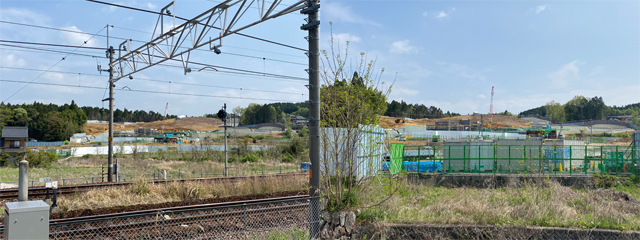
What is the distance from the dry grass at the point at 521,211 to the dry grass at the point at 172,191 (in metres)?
6.81

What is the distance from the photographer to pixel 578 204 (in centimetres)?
1219

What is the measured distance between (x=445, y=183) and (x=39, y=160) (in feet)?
117

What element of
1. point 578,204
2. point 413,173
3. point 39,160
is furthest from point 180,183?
point 39,160

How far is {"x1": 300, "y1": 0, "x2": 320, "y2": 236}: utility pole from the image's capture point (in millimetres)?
9492

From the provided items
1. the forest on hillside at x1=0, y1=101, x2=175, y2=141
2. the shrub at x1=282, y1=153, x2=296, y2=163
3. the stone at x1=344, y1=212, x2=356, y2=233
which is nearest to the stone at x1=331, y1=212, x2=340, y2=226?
the stone at x1=344, y1=212, x2=356, y2=233

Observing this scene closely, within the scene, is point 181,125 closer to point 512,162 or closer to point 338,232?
point 512,162

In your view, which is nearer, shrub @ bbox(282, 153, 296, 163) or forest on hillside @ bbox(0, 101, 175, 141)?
shrub @ bbox(282, 153, 296, 163)

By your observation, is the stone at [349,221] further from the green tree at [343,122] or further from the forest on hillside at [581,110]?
the forest on hillside at [581,110]

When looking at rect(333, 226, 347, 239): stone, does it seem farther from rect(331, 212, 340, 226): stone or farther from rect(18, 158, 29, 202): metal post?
rect(18, 158, 29, 202): metal post

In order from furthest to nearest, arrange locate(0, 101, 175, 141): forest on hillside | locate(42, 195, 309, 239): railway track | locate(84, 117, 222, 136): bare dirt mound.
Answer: locate(84, 117, 222, 136): bare dirt mound → locate(0, 101, 175, 141): forest on hillside → locate(42, 195, 309, 239): railway track

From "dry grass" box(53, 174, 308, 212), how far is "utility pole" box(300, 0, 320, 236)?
8.40 m

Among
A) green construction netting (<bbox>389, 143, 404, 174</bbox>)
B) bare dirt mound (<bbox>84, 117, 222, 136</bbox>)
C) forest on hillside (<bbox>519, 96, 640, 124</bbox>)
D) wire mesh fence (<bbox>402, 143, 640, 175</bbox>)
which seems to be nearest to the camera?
green construction netting (<bbox>389, 143, 404, 174</bbox>)

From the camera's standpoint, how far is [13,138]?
3888cm

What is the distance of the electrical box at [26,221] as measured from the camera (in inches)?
170
